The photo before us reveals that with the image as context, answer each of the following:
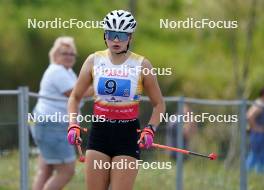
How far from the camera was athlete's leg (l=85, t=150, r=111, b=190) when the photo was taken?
8297 millimetres

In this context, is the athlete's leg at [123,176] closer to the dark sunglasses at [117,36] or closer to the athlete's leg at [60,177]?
the dark sunglasses at [117,36]

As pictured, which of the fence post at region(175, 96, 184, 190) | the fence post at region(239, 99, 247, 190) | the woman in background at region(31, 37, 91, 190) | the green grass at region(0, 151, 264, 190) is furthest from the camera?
the fence post at region(239, 99, 247, 190)

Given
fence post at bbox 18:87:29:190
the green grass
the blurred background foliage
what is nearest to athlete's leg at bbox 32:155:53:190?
the green grass

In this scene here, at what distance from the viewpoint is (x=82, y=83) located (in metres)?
8.55

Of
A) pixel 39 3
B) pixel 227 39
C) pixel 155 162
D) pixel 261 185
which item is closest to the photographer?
pixel 155 162

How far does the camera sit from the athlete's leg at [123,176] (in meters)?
8.27

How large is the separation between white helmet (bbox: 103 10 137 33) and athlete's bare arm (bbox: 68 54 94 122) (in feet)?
1.06

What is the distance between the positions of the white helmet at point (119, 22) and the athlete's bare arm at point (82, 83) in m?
0.32

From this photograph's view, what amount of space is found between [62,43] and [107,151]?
3.10 meters

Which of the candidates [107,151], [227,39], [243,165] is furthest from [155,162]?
[227,39]

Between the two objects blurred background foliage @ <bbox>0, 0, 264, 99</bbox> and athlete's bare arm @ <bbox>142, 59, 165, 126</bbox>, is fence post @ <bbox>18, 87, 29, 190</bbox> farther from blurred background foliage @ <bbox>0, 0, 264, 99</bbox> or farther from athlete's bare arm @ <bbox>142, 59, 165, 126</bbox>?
blurred background foliage @ <bbox>0, 0, 264, 99</bbox>

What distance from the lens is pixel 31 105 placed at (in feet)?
35.4

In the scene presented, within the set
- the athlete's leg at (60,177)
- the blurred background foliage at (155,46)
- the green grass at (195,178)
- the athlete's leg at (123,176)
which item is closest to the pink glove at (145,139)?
the athlete's leg at (123,176)

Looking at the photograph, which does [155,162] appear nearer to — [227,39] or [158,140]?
[158,140]
